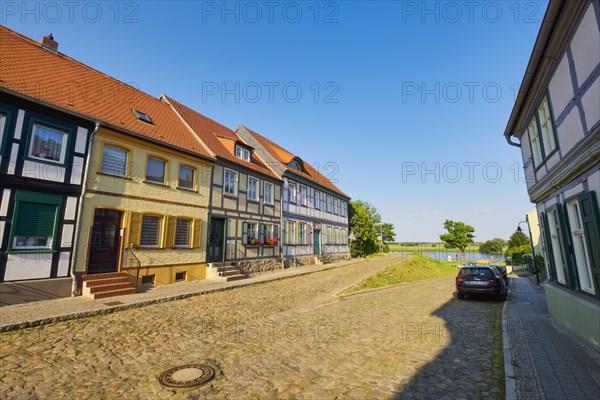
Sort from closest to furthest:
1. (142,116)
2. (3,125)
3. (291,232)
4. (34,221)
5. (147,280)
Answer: (3,125) → (34,221) → (147,280) → (142,116) → (291,232)

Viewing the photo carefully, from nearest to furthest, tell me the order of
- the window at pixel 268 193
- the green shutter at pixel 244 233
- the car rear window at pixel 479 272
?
the car rear window at pixel 479 272
the green shutter at pixel 244 233
the window at pixel 268 193

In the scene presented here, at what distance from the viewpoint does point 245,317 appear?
28.8ft

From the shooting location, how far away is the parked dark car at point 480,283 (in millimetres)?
11969

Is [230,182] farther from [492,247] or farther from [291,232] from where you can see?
[492,247]

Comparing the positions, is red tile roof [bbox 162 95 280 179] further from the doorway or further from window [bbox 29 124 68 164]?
window [bbox 29 124 68 164]

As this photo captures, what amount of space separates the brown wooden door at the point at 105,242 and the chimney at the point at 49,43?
8740 millimetres

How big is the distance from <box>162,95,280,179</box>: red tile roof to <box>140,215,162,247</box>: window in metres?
5.02

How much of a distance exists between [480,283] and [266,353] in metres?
10.2

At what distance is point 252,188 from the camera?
19.5m

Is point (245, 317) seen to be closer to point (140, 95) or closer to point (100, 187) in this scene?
point (100, 187)

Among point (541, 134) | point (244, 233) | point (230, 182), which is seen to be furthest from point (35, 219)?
point (541, 134)

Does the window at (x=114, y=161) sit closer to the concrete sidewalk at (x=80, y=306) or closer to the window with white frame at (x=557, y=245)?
the concrete sidewalk at (x=80, y=306)

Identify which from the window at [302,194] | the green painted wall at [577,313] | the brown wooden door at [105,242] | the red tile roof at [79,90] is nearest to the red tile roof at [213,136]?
the red tile roof at [79,90]

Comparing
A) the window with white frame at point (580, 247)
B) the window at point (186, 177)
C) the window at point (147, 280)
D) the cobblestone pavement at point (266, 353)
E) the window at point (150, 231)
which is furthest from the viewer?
the window at point (186, 177)
